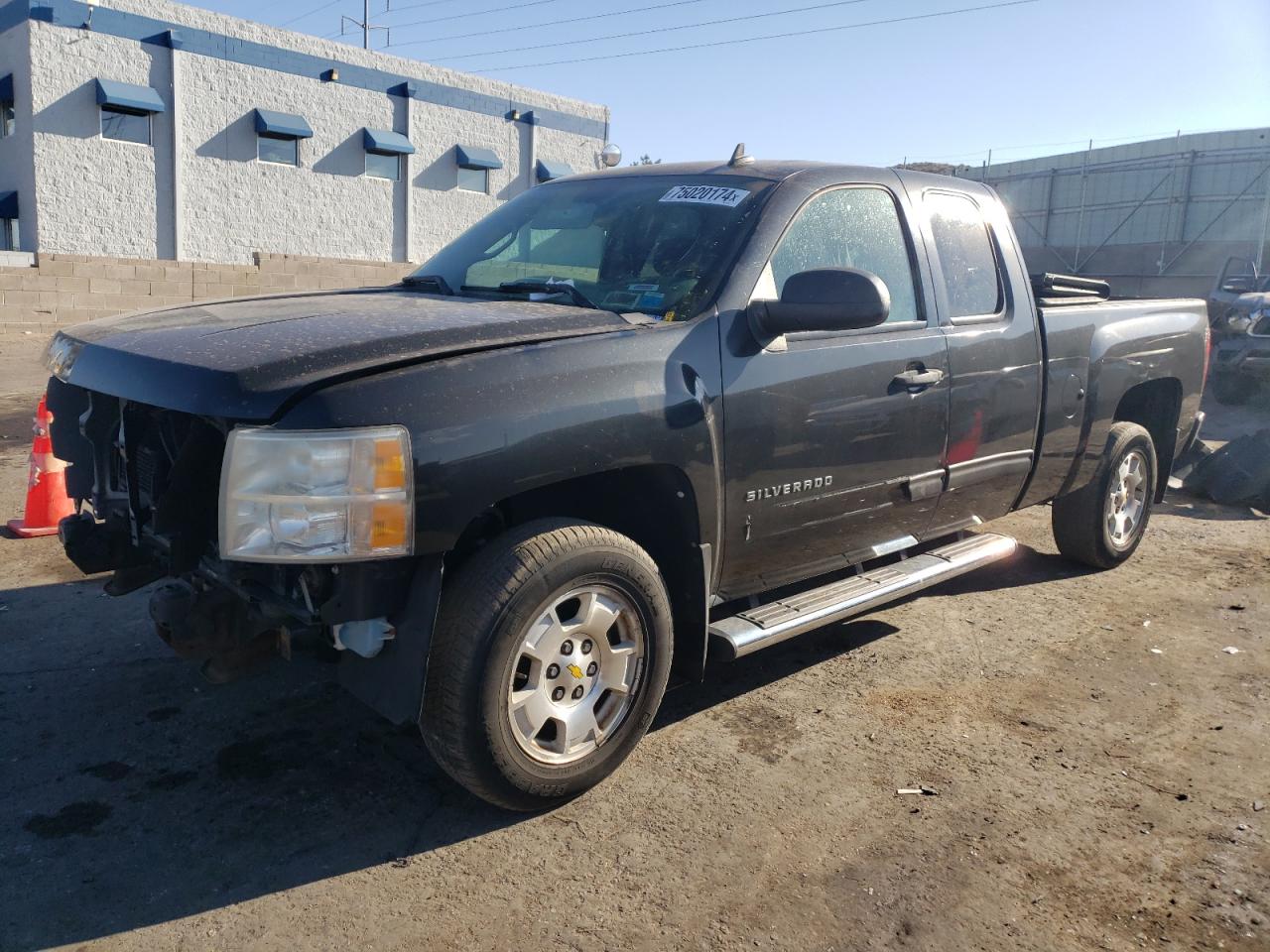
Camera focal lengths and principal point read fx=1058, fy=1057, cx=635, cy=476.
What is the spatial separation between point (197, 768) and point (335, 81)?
70.5 feet

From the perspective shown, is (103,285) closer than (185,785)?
No

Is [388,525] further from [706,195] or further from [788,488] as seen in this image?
[706,195]

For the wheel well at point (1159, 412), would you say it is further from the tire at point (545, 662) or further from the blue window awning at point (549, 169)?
the blue window awning at point (549, 169)

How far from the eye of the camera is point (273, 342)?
3.01 metres

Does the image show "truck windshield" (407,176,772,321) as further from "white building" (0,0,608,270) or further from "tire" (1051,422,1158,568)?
"white building" (0,0,608,270)

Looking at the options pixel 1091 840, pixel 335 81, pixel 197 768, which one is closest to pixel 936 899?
pixel 1091 840

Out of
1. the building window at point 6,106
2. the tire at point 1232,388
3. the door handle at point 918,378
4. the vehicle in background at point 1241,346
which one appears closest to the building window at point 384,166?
the building window at point 6,106

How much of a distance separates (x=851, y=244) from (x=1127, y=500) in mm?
2932

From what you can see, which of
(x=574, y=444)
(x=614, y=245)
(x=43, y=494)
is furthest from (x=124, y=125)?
(x=574, y=444)

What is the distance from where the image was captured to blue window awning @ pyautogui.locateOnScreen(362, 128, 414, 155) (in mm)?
22656

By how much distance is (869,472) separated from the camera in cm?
405

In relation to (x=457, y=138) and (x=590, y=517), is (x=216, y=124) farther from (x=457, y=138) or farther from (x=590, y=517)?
(x=590, y=517)

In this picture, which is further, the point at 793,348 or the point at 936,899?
the point at 793,348

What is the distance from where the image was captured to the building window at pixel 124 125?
19131mm
